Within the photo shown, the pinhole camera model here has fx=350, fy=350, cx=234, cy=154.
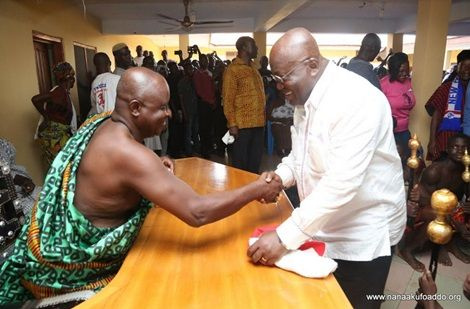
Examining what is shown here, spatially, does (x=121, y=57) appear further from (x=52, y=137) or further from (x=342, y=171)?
(x=342, y=171)

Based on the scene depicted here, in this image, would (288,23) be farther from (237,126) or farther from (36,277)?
(36,277)

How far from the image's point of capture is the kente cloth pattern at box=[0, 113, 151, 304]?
4.23 feet

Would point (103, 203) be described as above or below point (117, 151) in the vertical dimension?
below

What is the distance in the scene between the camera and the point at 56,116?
392 cm

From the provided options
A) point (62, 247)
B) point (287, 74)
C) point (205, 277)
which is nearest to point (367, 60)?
point (287, 74)

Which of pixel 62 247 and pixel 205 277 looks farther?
pixel 62 247

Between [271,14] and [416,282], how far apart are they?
573cm

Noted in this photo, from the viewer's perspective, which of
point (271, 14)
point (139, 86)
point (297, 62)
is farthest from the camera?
point (271, 14)

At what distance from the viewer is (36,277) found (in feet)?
4.36

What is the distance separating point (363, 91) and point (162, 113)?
2.44 feet

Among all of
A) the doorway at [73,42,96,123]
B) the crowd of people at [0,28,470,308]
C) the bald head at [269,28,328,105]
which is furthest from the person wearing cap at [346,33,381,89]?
the doorway at [73,42,96,123]

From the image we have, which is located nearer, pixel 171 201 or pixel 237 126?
pixel 171 201

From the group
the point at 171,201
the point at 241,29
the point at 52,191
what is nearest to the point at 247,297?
the point at 171,201

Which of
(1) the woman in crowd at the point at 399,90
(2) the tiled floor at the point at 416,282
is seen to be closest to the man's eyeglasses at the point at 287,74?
(2) the tiled floor at the point at 416,282
